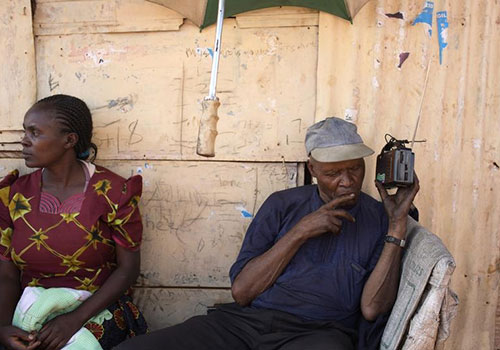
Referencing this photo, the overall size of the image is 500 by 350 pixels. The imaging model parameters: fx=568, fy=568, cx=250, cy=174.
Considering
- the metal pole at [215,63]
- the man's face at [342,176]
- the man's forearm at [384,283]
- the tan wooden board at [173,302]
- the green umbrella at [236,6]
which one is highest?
the green umbrella at [236,6]

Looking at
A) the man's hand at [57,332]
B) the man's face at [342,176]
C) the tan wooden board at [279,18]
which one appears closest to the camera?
the man's face at [342,176]

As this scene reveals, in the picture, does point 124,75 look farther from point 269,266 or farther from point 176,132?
point 269,266

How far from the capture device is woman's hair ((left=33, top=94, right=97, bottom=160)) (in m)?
3.01

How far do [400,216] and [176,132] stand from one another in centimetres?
150

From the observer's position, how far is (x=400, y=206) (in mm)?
2477

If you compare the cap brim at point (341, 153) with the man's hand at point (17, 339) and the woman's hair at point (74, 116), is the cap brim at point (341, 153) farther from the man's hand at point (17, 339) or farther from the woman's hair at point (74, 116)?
the man's hand at point (17, 339)

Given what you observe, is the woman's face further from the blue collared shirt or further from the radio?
the radio

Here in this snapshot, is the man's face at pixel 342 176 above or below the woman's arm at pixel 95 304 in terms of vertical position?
above

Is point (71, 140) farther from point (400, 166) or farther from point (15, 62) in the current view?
point (400, 166)

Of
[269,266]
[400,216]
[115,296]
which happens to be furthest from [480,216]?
[115,296]

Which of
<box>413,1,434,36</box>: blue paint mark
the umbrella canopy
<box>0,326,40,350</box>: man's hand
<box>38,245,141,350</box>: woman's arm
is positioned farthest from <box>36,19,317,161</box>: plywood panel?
<box>0,326,40,350</box>: man's hand

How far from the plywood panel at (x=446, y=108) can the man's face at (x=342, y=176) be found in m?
0.58

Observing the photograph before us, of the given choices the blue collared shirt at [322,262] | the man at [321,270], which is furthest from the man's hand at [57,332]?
the blue collared shirt at [322,262]

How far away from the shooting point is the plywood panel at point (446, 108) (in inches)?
122
